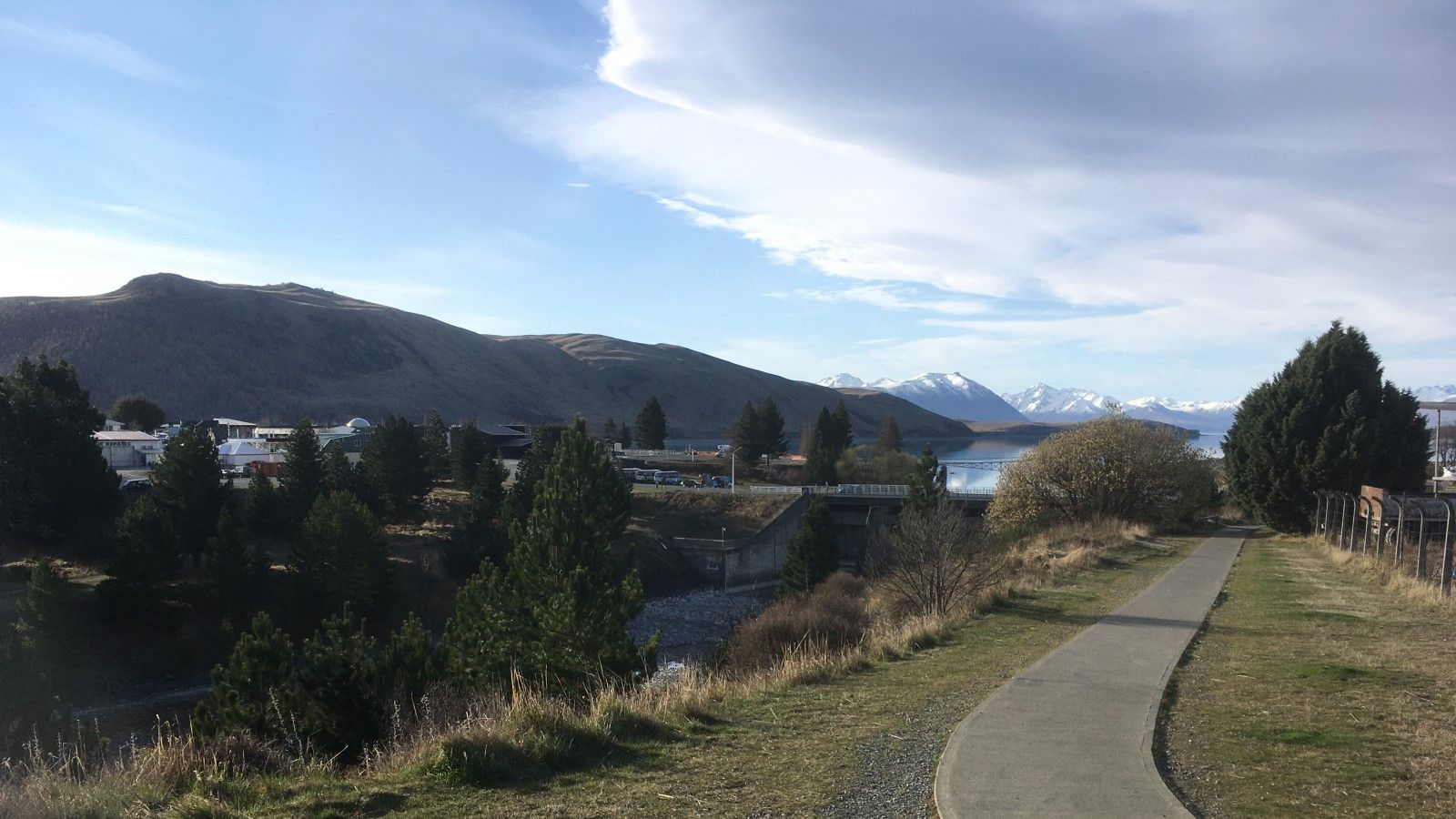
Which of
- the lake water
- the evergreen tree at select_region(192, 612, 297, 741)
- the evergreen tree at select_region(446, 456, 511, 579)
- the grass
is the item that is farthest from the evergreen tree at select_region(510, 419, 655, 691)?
the lake water

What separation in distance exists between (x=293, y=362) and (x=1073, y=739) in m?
159

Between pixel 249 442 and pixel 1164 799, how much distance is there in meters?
70.5

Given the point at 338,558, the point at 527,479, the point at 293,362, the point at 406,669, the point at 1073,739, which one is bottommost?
the point at 338,558

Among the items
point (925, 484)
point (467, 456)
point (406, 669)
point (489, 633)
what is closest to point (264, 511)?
point (467, 456)

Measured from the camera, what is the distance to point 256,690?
13.1 metres

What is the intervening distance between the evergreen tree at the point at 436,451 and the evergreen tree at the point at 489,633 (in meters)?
33.2

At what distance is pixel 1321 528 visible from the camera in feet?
96.7

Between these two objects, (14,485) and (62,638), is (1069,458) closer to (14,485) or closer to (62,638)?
(62,638)

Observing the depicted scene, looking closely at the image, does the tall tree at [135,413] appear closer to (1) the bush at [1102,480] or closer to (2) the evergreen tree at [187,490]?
(2) the evergreen tree at [187,490]

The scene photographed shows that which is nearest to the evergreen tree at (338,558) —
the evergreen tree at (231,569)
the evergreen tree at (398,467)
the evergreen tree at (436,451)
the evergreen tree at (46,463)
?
the evergreen tree at (231,569)

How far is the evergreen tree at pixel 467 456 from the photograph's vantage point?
56125 mm

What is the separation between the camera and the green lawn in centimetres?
539

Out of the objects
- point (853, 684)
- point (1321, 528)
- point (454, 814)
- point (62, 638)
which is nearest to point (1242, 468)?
point (1321, 528)

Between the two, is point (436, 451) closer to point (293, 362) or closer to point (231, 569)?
point (231, 569)
